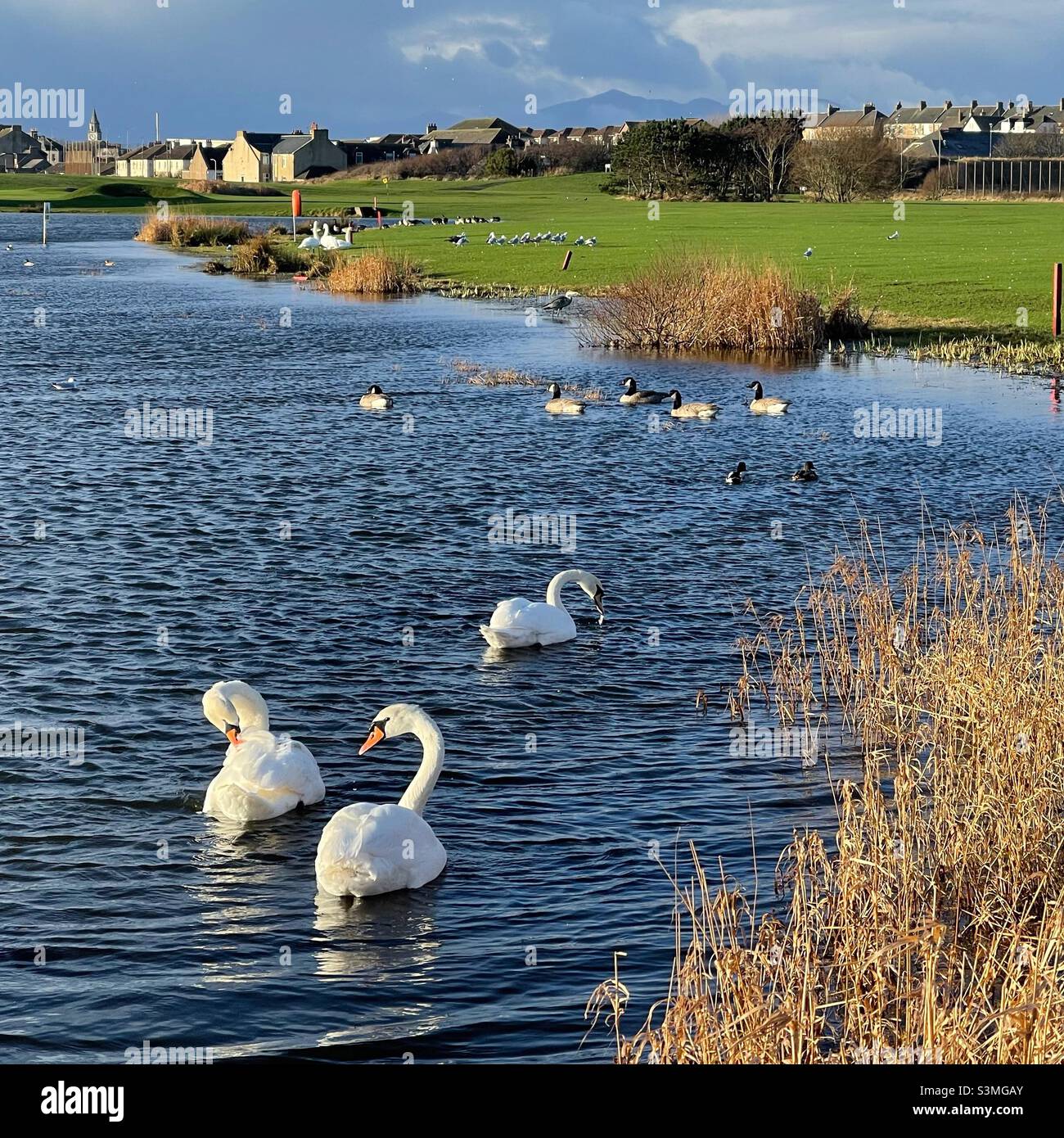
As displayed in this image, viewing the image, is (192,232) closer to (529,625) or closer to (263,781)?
(529,625)

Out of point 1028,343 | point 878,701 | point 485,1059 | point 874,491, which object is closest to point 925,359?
point 1028,343

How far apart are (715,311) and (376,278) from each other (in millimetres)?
23530

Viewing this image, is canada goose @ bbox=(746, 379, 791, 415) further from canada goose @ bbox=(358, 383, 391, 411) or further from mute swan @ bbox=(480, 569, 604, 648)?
mute swan @ bbox=(480, 569, 604, 648)

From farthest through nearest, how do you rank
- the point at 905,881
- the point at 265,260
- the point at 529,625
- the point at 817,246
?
1. the point at 265,260
2. the point at 817,246
3. the point at 529,625
4. the point at 905,881

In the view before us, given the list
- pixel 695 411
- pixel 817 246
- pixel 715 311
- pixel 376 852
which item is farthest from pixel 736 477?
pixel 817 246

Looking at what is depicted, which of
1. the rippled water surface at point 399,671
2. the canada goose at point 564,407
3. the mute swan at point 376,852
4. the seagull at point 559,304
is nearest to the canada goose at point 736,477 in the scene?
the rippled water surface at point 399,671

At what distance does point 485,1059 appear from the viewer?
10023 mm

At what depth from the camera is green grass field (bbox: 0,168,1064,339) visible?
51.4 meters

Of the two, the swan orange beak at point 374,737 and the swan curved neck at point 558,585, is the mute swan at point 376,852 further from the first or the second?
the swan curved neck at point 558,585

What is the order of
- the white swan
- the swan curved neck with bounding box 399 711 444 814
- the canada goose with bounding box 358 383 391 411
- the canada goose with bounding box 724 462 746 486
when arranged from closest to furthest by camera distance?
1. the swan curved neck with bounding box 399 711 444 814
2. the canada goose with bounding box 724 462 746 486
3. the canada goose with bounding box 358 383 391 411
4. the white swan

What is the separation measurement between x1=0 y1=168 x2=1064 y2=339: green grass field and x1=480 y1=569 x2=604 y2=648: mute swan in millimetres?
30971

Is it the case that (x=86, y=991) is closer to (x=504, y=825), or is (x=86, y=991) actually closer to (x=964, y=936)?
(x=504, y=825)

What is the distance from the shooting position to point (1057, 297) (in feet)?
146

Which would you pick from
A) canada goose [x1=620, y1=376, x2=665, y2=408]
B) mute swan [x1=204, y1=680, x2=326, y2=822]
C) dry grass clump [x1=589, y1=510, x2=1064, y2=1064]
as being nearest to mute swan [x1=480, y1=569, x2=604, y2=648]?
dry grass clump [x1=589, y1=510, x2=1064, y2=1064]
